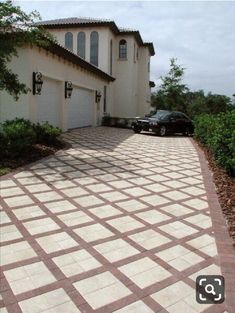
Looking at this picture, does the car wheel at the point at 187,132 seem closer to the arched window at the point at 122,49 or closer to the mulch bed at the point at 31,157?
the mulch bed at the point at 31,157

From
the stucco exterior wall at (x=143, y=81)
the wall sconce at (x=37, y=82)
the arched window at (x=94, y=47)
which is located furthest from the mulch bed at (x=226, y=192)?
the stucco exterior wall at (x=143, y=81)

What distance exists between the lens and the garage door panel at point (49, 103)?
45.6 ft

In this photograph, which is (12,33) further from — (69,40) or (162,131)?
(69,40)

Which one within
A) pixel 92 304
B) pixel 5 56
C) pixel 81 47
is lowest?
pixel 92 304

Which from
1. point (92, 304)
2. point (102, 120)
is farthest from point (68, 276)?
point (102, 120)

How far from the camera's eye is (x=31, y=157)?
31.3 ft

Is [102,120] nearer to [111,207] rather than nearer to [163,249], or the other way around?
[111,207]

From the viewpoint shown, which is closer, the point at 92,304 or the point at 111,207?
the point at 92,304

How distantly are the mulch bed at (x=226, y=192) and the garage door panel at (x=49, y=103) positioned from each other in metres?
7.50

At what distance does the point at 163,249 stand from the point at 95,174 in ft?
13.7

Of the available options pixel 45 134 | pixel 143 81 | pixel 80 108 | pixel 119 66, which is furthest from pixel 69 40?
pixel 45 134

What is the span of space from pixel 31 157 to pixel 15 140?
662 mm

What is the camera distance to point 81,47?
1015 inches

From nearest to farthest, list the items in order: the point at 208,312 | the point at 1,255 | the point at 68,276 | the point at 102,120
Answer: the point at 208,312 → the point at 68,276 → the point at 1,255 → the point at 102,120
